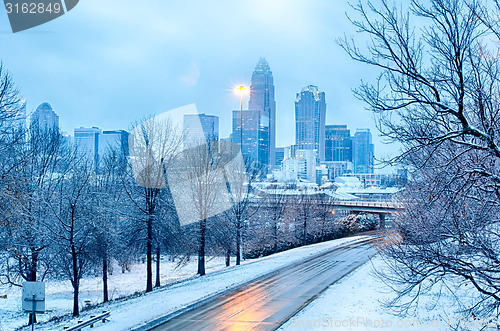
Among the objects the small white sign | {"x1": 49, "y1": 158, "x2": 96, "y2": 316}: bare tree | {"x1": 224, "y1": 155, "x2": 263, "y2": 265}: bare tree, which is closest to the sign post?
the small white sign

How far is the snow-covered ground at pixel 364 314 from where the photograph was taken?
→ 1238 cm

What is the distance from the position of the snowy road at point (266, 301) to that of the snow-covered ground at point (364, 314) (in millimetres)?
758

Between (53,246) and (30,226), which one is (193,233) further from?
(30,226)

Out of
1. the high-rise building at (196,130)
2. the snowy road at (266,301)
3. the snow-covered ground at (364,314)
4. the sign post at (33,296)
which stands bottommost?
the snowy road at (266,301)

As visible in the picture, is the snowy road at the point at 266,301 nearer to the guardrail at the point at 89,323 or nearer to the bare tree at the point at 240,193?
the guardrail at the point at 89,323

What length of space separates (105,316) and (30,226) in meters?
5.93

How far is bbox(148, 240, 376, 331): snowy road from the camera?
13.7 metres

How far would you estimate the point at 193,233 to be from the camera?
27.1m

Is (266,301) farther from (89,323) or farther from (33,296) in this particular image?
(33,296)

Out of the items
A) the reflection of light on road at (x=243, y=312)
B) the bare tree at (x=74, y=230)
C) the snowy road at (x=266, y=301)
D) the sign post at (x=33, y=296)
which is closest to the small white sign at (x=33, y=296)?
the sign post at (x=33, y=296)

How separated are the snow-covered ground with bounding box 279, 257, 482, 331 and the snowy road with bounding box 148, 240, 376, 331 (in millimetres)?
758

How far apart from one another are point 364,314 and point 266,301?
14.7ft

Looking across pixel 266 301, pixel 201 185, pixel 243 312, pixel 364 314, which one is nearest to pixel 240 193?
pixel 201 185

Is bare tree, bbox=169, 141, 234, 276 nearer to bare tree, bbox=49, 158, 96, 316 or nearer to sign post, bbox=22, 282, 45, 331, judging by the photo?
bare tree, bbox=49, 158, 96, 316
